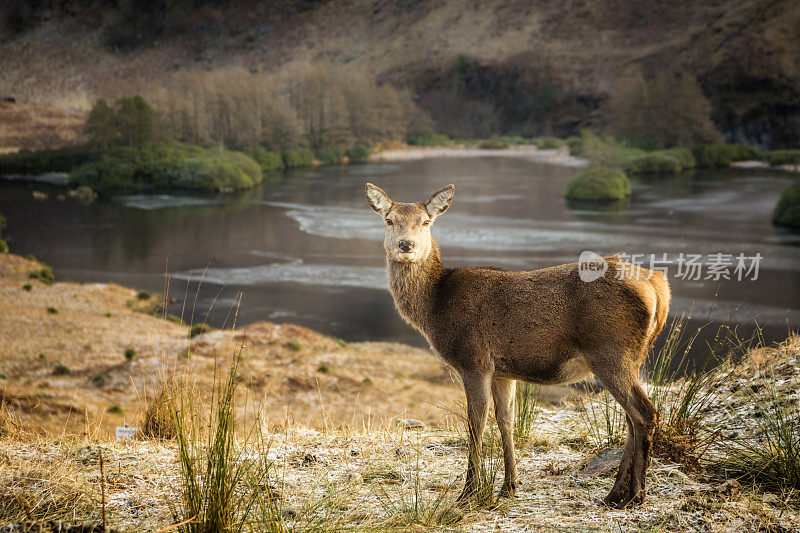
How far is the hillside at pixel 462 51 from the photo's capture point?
138 feet

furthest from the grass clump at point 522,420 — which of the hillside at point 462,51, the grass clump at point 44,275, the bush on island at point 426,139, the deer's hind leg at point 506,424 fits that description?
the bush on island at point 426,139

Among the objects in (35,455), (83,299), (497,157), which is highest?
(497,157)

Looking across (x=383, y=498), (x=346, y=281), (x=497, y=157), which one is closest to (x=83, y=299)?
(x=346, y=281)

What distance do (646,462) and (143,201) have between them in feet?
86.3

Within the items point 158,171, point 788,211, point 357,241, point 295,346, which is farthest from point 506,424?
point 158,171

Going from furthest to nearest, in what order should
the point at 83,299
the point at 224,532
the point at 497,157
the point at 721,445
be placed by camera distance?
the point at 497,157 < the point at 83,299 < the point at 721,445 < the point at 224,532

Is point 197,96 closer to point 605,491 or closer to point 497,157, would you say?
point 497,157

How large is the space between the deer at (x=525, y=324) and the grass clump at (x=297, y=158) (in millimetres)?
35837

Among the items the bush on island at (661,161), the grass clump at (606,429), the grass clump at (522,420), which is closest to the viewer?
the grass clump at (606,429)

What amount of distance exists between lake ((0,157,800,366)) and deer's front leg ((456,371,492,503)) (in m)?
6.31

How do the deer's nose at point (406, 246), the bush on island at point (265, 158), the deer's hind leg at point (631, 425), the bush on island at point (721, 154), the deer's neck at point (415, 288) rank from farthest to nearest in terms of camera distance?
the bush on island at point (721, 154), the bush on island at point (265, 158), the deer's neck at point (415, 288), the deer's nose at point (406, 246), the deer's hind leg at point (631, 425)

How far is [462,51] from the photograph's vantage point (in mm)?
66500

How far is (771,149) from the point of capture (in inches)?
1597

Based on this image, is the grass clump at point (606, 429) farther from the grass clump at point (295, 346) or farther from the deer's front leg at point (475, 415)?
the grass clump at point (295, 346)
